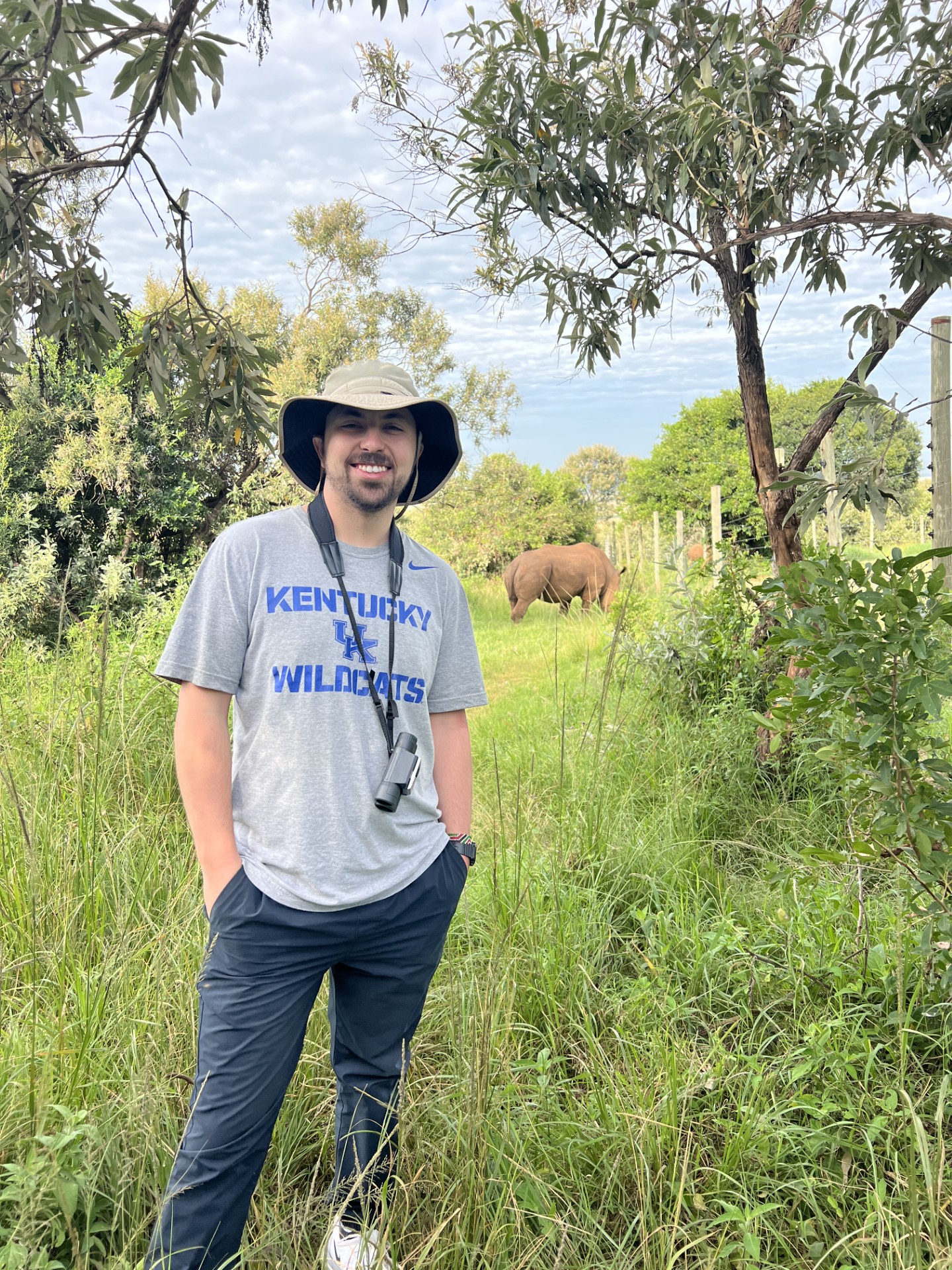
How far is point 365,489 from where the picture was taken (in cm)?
183

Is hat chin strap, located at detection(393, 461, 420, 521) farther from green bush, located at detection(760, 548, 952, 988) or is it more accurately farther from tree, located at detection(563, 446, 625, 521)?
tree, located at detection(563, 446, 625, 521)

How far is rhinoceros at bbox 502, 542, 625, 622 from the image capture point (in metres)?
14.4

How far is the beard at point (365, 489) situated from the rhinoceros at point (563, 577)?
1242 cm

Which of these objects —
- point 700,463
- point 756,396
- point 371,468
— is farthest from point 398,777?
point 700,463

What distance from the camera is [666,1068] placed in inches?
82.5

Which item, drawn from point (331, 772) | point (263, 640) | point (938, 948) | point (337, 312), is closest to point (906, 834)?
point (938, 948)

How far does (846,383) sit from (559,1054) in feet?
7.74

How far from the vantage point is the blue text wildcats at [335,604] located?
1.75m

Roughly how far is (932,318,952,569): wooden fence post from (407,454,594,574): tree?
1561cm

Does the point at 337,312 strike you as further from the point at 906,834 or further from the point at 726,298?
the point at 906,834

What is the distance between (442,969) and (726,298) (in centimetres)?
338

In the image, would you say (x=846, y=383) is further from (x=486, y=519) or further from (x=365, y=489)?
(x=486, y=519)

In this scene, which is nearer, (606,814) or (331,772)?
(331,772)

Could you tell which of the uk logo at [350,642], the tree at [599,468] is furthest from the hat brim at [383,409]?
the tree at [599,468]
